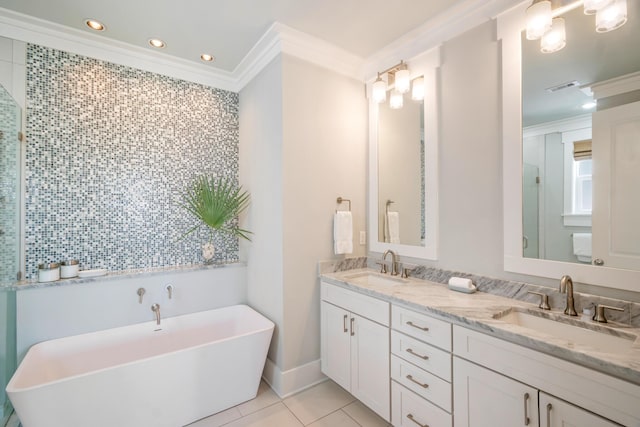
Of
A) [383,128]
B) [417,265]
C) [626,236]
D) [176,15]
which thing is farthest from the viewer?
[383,128]

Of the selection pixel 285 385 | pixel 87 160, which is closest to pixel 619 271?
pixel 285 385

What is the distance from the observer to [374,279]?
7.91ft

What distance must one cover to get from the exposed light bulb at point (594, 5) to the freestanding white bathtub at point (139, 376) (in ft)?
8.50

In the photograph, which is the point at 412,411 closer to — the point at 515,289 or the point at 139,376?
the point at 515,289

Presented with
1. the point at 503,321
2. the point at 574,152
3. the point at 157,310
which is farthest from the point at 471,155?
the point at 157,310

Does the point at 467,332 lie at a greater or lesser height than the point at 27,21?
lesser

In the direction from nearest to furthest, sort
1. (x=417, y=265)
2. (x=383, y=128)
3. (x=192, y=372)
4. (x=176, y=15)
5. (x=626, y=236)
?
(x=626, y=236)
(x=192, y=372)
(x=176, y=15)
(x=417, y=265)
(x=383, y=128)

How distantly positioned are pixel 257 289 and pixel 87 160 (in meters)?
1.77

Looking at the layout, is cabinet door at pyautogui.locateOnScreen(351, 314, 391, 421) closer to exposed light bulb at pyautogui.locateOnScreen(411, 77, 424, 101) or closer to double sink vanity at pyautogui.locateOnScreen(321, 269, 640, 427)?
double sink vanity at pyautogui.locateOnScreen(321, 269, 640, 427)

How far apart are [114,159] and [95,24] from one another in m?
0.99

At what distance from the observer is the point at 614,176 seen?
1.39 metres

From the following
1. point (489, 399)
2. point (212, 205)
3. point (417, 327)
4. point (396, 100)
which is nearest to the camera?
point (489, 399)

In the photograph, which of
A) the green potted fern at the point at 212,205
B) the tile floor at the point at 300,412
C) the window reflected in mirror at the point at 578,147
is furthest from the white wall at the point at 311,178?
the window reflected in mirror at the point at 578,147

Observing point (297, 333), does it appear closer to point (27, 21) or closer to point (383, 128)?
point (383, 128)
